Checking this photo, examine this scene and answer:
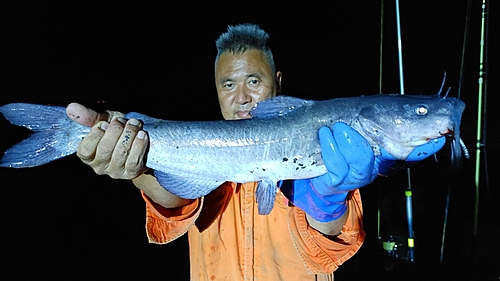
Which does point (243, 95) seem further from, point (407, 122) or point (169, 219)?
point (407, 122)

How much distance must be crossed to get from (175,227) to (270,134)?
84 centimetres

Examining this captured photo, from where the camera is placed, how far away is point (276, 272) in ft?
6.84

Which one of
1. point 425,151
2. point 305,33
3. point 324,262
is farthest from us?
point 305,33

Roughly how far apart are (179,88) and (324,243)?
10.6 metres

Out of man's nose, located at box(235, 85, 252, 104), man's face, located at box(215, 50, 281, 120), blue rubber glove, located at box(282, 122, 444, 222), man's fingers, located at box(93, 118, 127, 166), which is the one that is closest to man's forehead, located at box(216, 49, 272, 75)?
man's face, located at box(215, 50, 281, 120)

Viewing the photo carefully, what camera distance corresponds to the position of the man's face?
265 cm

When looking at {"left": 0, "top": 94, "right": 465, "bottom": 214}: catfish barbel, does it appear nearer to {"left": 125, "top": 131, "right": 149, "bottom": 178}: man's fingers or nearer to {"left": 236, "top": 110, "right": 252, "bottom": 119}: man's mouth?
{"left": 125, "top": 131, "right": 149, "bottom": 178}: man's fingers

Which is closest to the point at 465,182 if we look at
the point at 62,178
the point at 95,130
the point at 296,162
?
the point at 296,162

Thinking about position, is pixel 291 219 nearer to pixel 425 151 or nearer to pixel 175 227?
pixel 175 227

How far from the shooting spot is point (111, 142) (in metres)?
Result: 1.59

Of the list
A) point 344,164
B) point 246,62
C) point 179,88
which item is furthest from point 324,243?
point 179,88

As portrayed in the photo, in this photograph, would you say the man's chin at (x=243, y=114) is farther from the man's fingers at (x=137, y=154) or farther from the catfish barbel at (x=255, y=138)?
the man's fingers at (x=137, y=154)

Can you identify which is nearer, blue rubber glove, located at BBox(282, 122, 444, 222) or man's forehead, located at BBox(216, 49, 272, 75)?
blue rubber glove, located at BBox(282, 122, 444, 222)

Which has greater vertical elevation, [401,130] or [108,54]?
[108,54]
